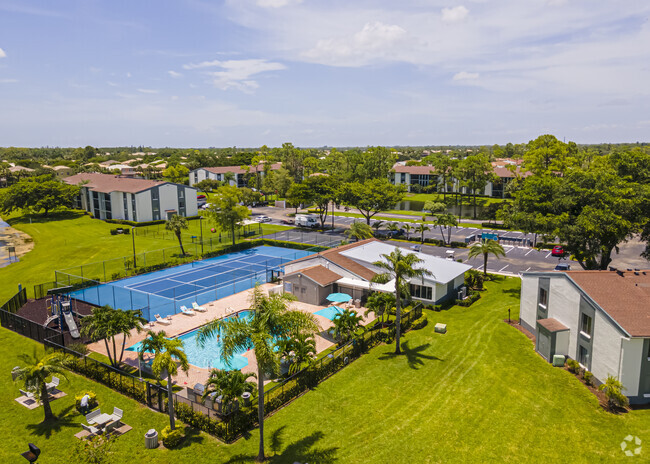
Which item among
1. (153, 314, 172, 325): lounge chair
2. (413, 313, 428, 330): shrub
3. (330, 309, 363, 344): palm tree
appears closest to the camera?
(330, 309, 363, 344): palm tree

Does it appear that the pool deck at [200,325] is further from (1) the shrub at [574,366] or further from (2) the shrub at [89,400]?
(1) the shrub at [574,366]

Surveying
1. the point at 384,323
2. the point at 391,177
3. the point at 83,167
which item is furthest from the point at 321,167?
the point at 384,323

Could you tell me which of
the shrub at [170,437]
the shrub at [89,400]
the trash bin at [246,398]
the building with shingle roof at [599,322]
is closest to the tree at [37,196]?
the shrub at [89,400]

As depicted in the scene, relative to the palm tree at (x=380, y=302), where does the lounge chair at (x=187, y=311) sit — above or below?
below

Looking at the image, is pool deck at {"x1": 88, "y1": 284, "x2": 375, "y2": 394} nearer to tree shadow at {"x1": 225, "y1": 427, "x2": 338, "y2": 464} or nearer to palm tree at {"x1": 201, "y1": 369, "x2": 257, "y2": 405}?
palm tree at {"x1": 201, "y1": 369, "x2": 257, "y2": 405}

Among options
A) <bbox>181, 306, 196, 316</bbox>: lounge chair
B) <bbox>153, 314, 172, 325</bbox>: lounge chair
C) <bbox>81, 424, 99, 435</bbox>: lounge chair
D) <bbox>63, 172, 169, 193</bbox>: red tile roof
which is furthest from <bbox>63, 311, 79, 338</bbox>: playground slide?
<bbox>63, 172, 169, 193</bbox>: red tile roof

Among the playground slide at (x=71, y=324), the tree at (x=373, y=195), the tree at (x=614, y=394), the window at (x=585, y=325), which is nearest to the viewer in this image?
the tree at (x=614, y=394)

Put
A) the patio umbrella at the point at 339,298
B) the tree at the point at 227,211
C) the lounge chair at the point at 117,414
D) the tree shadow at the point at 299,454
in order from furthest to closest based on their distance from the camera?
the tree at the point at 227,211 < the patio umbrella at the point at 339,298 < the lounge chair at the point at 117,414 < the tree shadow at the point at 299,454

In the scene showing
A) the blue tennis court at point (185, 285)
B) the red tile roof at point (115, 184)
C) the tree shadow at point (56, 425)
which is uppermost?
the red tile roof at point (115, 184)

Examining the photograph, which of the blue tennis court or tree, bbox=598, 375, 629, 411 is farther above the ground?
tree, bbox=598, 375, 629, 411
